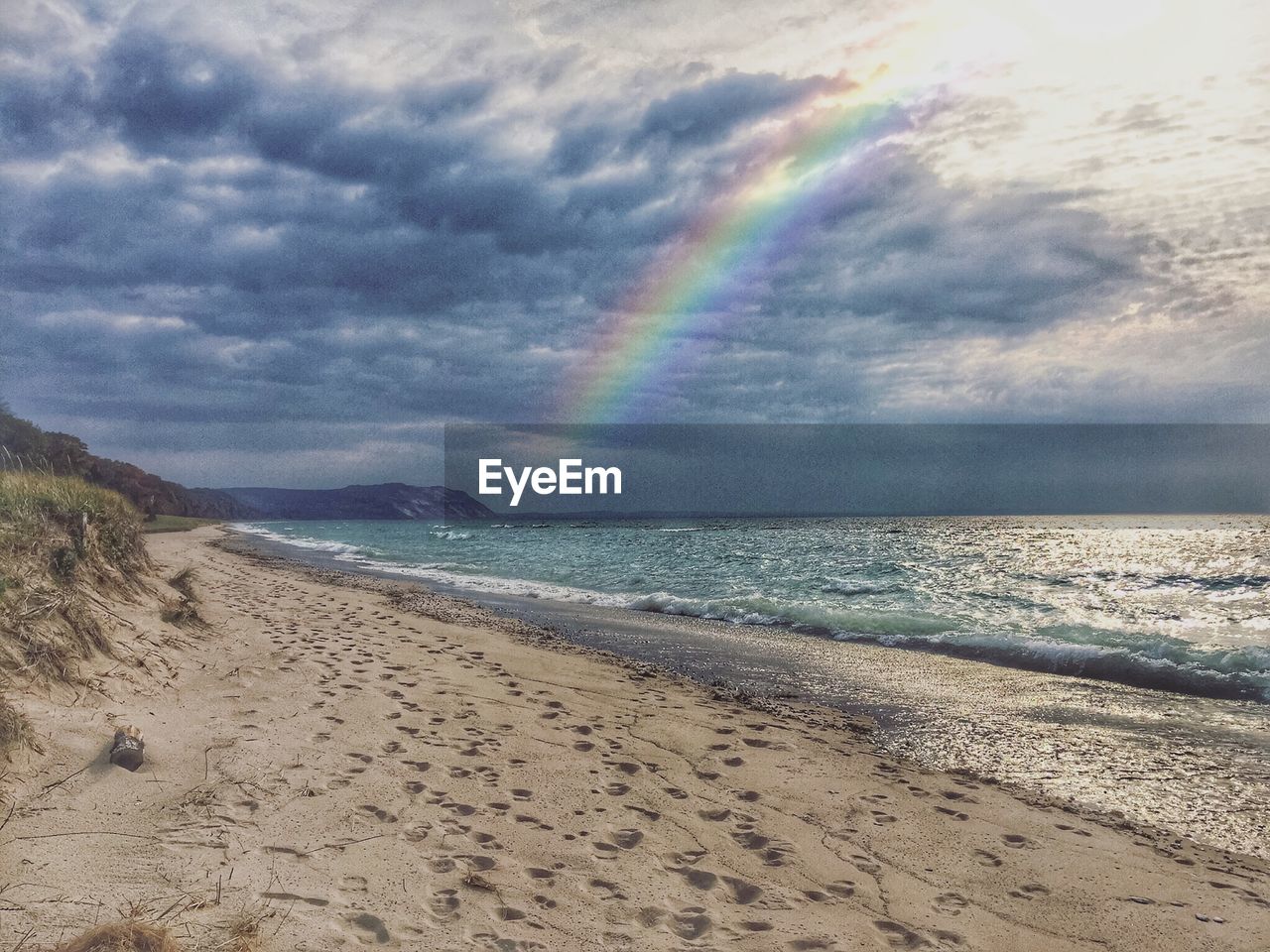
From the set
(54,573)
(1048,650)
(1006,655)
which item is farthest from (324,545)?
(1048,650)

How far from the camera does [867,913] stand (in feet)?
13.7

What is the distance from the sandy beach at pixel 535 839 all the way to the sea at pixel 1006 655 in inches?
43.8

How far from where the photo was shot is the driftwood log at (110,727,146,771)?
500cm

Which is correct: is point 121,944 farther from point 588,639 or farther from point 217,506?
point 217,506

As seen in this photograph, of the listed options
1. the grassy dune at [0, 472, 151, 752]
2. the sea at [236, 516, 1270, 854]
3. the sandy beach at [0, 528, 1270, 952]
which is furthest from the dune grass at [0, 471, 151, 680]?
the sea at [236, 516, 1270, 854]

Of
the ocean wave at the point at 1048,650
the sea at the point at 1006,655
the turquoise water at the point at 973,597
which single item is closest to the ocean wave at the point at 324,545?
the turquoise water at the point at 973,597

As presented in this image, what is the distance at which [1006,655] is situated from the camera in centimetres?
1271

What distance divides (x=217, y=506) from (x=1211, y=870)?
140 meters

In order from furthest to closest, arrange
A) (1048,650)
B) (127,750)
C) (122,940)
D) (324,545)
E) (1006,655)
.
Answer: (324,545) → (1006,655) → (1048,650) → (127,750) → (122,940)

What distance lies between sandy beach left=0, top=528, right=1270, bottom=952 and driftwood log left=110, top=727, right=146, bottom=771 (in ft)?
0.27

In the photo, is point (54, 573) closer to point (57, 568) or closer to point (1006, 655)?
point (57, 568)

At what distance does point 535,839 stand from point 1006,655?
1066cm

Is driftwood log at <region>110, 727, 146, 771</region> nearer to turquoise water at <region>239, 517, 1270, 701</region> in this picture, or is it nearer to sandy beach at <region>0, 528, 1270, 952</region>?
sandy beach at <region>0, 528, 1270, 952</region>

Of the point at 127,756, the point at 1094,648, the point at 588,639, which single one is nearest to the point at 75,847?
the point at 127,756
